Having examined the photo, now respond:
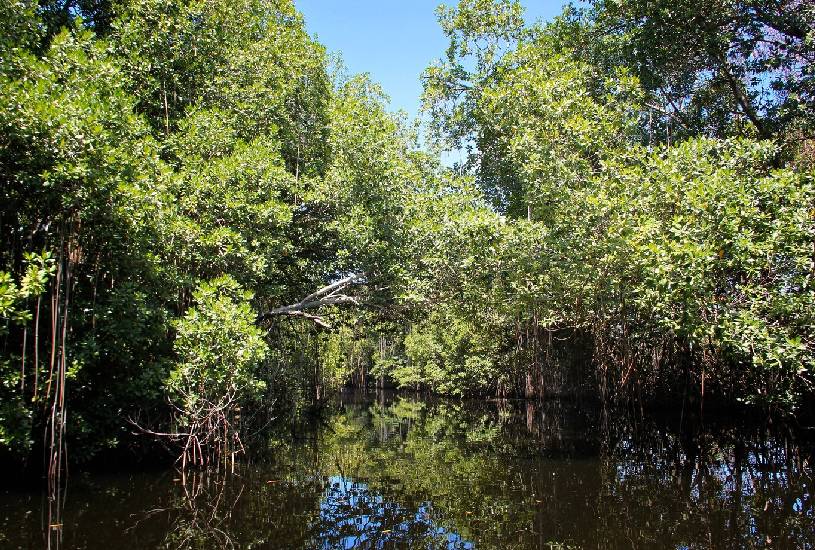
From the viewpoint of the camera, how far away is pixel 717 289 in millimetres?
7891

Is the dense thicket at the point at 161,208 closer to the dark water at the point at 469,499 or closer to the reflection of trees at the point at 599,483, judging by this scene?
the dark water at the point at 469,499

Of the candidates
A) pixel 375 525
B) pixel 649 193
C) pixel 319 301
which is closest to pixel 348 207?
pixel 319 301

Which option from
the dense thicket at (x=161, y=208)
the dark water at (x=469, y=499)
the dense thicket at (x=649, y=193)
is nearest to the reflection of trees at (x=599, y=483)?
the dark water at (x=469, y=499)

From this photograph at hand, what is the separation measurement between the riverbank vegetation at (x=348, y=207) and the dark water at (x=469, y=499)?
2.86ft

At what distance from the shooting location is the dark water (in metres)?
4.80

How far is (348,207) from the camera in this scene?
10188 millimetres

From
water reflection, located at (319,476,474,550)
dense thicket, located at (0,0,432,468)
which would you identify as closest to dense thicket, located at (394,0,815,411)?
dense thicket, located at (0,0,432,468)

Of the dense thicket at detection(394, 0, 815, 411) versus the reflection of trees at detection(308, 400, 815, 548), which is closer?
the reflection of trees at detection(308, 400, 815, 548)

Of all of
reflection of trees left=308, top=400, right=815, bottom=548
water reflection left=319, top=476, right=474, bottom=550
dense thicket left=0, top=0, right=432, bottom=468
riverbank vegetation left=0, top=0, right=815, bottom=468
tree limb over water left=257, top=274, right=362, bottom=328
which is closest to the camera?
water reflection left=319, top=476, right=474, bottom=550

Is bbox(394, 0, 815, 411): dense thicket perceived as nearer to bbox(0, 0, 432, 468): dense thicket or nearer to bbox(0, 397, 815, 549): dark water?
bbox(0, 397, 815, 549): dark water

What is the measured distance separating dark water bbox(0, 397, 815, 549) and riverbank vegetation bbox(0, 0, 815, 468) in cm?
87

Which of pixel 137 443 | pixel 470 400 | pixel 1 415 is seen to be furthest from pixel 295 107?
pixel 470 400

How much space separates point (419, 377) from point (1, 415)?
22061 millimetres

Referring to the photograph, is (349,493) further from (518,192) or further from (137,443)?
(518,192)
